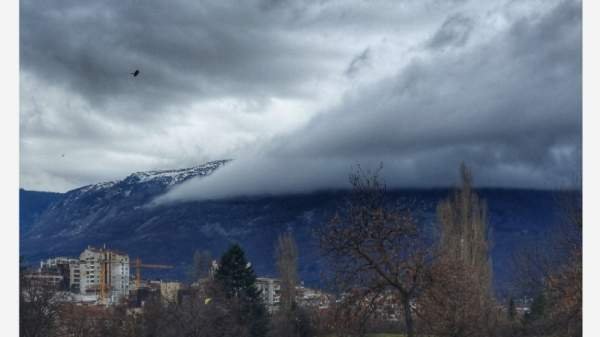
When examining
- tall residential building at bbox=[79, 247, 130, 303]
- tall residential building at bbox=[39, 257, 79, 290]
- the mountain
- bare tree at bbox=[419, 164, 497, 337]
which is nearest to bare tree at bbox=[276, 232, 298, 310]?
bare tree at bbox=[419, 164, 497, 337]

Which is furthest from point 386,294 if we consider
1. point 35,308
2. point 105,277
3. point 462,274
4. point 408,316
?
point 105,277

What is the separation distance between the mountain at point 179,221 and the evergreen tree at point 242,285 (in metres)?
50.9

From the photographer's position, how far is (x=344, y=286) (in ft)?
24.5

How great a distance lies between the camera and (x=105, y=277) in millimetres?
53719

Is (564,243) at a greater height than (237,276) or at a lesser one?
greater

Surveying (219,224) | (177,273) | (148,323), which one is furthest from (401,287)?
(219,224)

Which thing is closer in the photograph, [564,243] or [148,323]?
[564,243]

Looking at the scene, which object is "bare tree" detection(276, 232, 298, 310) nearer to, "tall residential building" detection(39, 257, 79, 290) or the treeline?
the treeline

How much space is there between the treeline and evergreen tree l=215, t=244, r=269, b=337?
5 centimetres

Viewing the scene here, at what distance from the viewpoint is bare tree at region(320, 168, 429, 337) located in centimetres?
729

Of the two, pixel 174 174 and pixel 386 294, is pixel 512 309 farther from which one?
pixel 174 174

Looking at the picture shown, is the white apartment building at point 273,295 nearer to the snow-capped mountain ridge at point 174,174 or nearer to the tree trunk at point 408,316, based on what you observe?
the tree trunk at point 408,316

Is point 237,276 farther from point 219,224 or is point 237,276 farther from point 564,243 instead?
point 219,224
